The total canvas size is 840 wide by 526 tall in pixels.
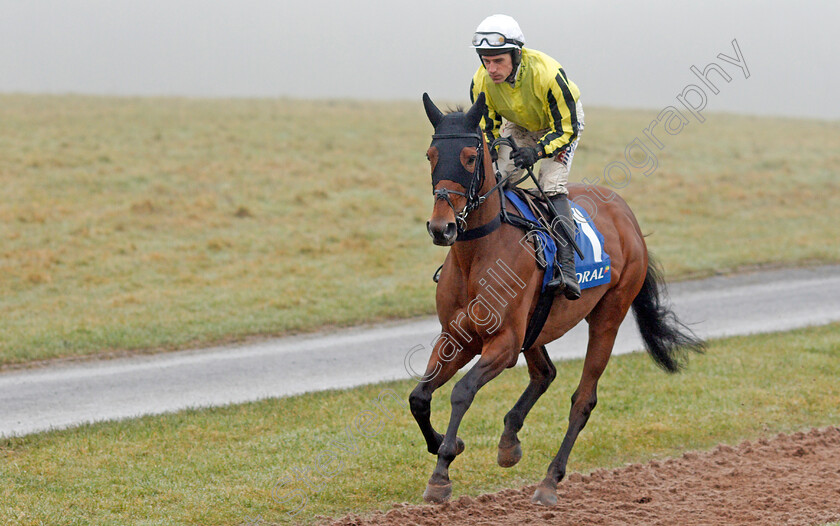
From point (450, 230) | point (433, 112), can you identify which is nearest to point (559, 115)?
point (433, 112)


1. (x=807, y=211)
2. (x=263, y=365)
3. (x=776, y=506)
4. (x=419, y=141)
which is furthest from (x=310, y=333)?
(x=419, y=141)

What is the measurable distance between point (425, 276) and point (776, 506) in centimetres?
1136

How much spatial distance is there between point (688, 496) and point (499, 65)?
12.3ft

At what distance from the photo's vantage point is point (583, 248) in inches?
275

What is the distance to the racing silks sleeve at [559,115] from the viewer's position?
6.50 meters

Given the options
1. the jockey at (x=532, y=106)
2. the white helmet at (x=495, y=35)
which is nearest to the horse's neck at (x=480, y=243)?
the jockey at (x=532, y=106)

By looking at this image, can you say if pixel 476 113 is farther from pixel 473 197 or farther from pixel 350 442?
pixel 350 442

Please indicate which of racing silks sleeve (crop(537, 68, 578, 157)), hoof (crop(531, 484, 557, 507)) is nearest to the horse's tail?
racing silks sleeve (crop(537, 68, 578, 157))

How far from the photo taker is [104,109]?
40562mm

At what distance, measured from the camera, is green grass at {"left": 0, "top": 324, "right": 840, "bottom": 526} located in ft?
22.4

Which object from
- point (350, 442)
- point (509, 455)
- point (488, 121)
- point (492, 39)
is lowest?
point (350, 442)

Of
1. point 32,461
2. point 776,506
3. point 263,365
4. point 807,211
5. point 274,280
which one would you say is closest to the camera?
point 776,506

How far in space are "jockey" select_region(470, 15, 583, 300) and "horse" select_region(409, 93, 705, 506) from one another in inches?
14.1

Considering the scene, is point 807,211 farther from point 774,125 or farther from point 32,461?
point 774,125
